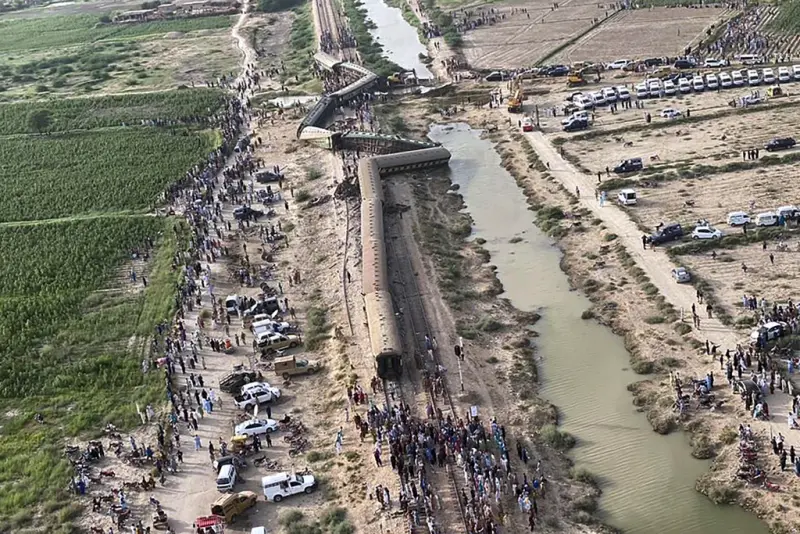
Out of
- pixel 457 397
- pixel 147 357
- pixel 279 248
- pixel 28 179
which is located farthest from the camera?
pixel 28 179

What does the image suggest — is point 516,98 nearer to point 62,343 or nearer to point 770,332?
point 770,332

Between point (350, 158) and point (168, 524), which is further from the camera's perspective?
point (350, 158)

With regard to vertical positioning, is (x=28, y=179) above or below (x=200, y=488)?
above

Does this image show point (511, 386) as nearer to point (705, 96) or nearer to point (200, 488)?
point (200, 488)

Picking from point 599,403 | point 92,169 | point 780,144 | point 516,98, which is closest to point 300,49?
point 516,98

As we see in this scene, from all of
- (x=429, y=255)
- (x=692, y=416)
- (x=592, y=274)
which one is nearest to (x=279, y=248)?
(x=429, y=255)

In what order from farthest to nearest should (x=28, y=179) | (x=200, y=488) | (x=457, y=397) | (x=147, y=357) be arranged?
(x=28, y=179)
(x=147, y=357)
(x=457, y=397)
(x=200, y=488)
